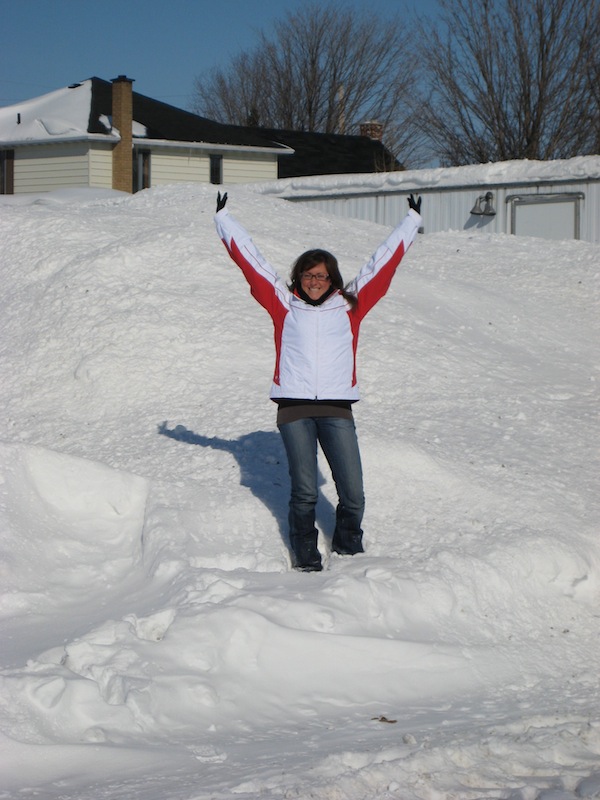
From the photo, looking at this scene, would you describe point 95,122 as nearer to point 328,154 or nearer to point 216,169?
point 216,169

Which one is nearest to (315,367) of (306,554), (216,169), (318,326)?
(318,326)

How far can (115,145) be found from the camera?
27.3 metres

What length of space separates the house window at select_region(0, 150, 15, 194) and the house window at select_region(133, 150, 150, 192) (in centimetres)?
318

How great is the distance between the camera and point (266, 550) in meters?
5.91

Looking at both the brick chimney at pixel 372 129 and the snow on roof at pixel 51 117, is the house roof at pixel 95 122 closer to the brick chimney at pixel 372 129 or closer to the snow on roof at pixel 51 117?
the snow on roof at pixel 51 117

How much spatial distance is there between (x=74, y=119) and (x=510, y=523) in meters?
24.1

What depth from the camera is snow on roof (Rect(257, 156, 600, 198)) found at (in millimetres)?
16250

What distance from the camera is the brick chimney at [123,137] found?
27.3 metres

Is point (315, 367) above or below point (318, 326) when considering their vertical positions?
below

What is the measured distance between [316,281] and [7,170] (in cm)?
2469

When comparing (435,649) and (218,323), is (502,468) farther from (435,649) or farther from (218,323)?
(218,323)

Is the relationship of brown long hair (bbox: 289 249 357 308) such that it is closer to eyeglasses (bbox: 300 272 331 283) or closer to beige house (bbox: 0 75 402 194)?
eyeglasses (bbox: 300 272 331 283)

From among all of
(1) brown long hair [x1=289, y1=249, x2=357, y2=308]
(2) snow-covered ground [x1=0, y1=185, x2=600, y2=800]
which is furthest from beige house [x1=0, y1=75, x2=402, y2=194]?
(1) brown long hair [x1=289, y1=249, x2=357, y2=308]

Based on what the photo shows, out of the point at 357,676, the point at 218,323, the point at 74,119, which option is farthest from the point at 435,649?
the point at 74,119
